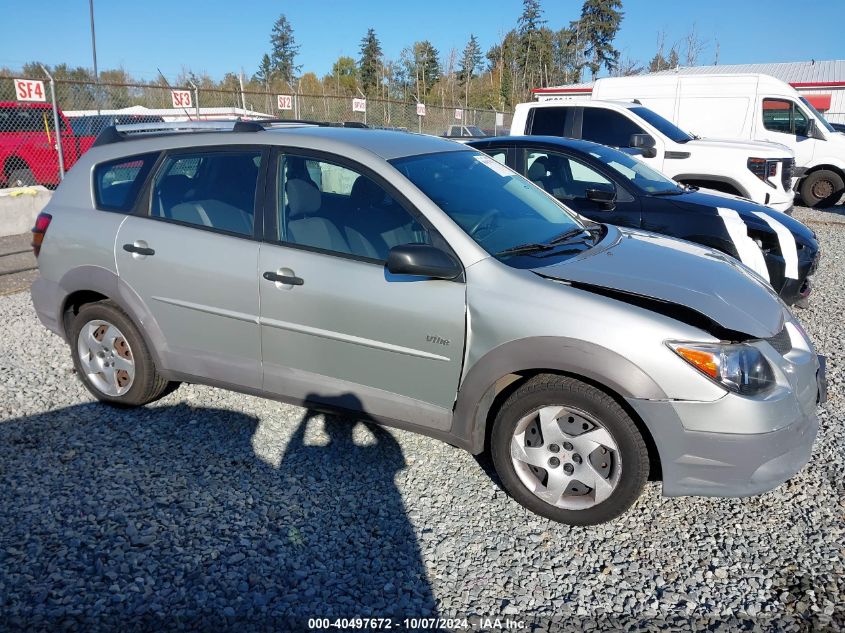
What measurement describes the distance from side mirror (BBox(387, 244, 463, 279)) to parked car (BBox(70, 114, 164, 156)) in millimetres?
12127

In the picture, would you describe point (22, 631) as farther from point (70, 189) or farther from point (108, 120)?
point (108, 120)

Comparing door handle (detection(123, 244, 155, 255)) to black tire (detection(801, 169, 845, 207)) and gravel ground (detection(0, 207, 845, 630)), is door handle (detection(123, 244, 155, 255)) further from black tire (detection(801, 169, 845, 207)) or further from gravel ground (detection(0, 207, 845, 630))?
black tire (detection(801, 169, 845, 207))

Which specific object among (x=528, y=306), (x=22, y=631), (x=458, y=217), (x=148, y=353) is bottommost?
(x=22, y=631)

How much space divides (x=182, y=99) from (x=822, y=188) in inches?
538

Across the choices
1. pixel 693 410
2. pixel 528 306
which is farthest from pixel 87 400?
pixel 693 410

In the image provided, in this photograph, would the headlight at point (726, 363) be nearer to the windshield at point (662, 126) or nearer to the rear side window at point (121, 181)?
the rear side window at point (121, 181)

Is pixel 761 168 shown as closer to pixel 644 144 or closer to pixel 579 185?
pixel 644 144

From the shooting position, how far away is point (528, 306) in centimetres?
295

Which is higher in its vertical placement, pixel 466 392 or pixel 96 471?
pixel 466 392

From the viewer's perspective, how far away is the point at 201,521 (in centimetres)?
307

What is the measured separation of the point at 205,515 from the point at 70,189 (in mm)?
2395

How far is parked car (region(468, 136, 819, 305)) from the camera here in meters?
5.63

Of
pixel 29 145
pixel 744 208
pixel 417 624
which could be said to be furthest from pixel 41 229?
pixel 29 145

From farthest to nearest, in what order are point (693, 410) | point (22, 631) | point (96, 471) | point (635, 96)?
point (635, 96) < point (96, 471) < point (693, 410) < point (22, 631)
